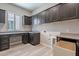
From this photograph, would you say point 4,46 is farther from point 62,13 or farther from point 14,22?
point 62,13

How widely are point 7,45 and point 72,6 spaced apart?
102 inches

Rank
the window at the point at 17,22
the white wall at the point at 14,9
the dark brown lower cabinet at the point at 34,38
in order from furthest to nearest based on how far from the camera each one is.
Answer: the window at the point at 17,22 → the dark brown lower cabinet at the point at 34,38 → the white wall at the point at 14,9

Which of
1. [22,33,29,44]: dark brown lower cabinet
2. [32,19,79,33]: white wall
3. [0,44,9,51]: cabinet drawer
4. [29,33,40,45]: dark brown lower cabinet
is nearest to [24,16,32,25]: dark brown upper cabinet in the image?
[22,33,29,44]: dark brown lower cabinet

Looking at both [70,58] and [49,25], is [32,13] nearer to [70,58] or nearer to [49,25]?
[49,25]

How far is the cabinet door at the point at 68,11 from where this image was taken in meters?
1.91

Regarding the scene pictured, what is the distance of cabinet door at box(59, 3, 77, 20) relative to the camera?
1.91 meters

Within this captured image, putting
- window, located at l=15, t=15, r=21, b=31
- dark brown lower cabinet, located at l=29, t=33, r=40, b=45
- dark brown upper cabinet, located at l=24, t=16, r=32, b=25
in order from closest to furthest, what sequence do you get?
1. dark brown lower cabinet, located at l=29, t=33, r=40, b=45
2. window, located at l=15, t=15, r=21, b=31
3. dark brown upper cabinet, located at l=24, t=16, r=32, b=25

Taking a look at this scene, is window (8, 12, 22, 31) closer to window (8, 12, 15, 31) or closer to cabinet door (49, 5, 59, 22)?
window (8, 12, 15, 31)

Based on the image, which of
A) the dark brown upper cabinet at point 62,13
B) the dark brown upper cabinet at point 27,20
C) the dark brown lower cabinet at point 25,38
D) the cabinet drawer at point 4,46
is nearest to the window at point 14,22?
the dark brown upper cabinet at point 27,20

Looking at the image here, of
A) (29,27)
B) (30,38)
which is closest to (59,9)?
(30,38)

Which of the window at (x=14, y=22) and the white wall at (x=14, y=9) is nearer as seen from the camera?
the white wall at (x=14, y=9)

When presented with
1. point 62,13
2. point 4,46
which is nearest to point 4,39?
point 4,46

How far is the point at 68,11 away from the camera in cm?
208

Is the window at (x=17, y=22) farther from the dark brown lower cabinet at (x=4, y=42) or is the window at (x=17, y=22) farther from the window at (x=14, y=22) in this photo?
the dark brown lower cabinet at (x=4, y=42)
